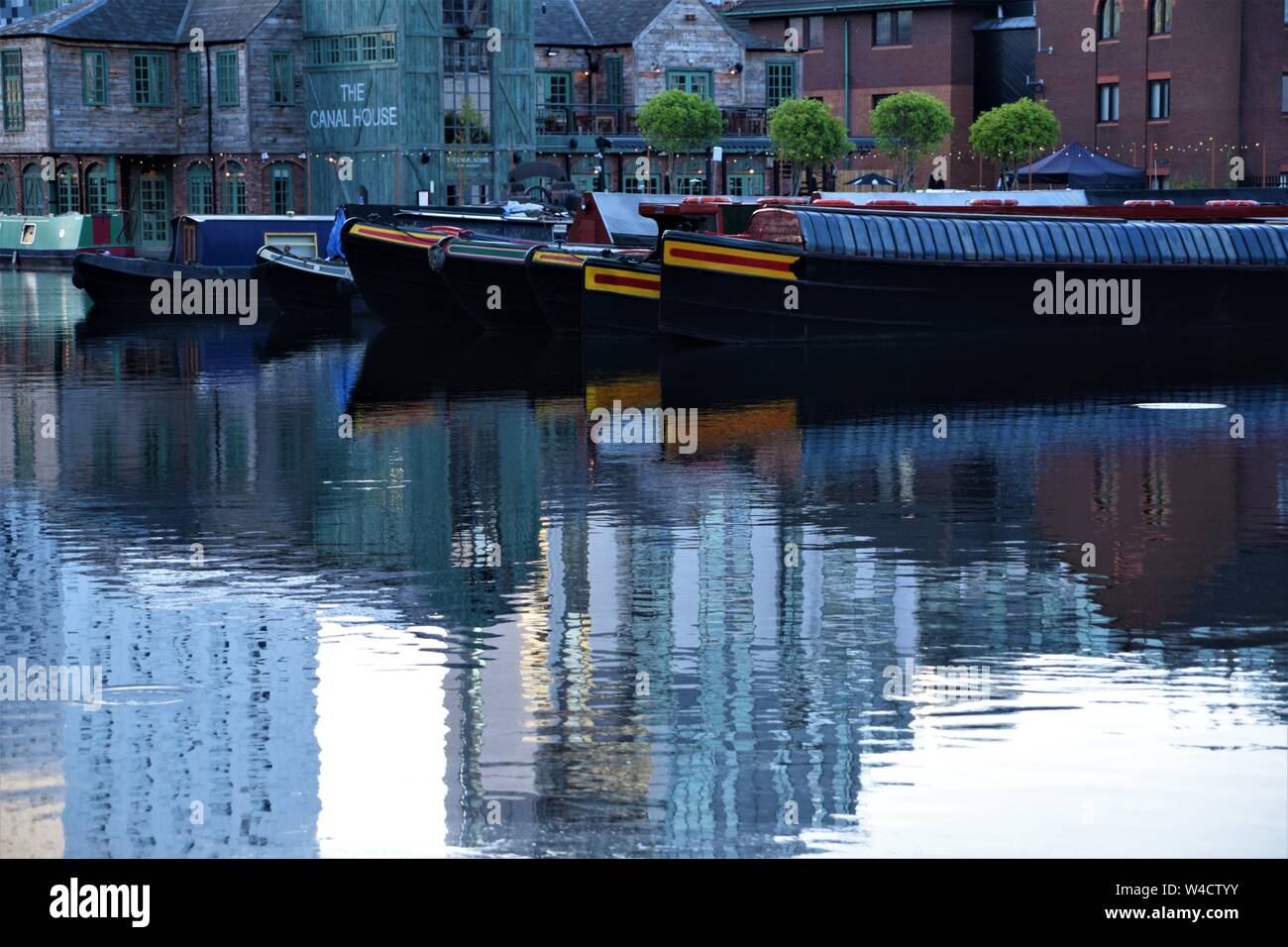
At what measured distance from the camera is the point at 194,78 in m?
72.7

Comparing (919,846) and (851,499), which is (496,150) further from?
(919,846)

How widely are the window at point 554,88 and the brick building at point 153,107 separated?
13248 millimetres

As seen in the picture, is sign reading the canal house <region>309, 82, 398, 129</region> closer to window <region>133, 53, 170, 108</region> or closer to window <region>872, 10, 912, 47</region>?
window <region>133, 53, 170, 108</region>

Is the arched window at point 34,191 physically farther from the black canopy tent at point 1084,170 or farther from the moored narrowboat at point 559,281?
the moored narrowboat at point 559,281

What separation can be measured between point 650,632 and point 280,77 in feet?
199

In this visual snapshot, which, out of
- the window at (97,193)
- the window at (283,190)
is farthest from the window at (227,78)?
the window at (97,193)

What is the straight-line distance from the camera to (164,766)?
9.29 m

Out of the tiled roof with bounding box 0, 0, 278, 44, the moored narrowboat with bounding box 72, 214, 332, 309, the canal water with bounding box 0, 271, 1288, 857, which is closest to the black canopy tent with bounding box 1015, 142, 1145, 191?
the moored narrowboat with bounding box 72, 214, 332, 309

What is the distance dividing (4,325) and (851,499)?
93.6ft

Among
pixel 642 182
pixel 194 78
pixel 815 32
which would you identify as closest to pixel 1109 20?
pixel 815 32

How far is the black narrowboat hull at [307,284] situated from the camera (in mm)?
47094

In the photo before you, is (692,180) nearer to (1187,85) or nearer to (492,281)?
(1187,85)

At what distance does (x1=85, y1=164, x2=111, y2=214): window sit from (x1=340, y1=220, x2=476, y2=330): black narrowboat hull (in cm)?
3408
